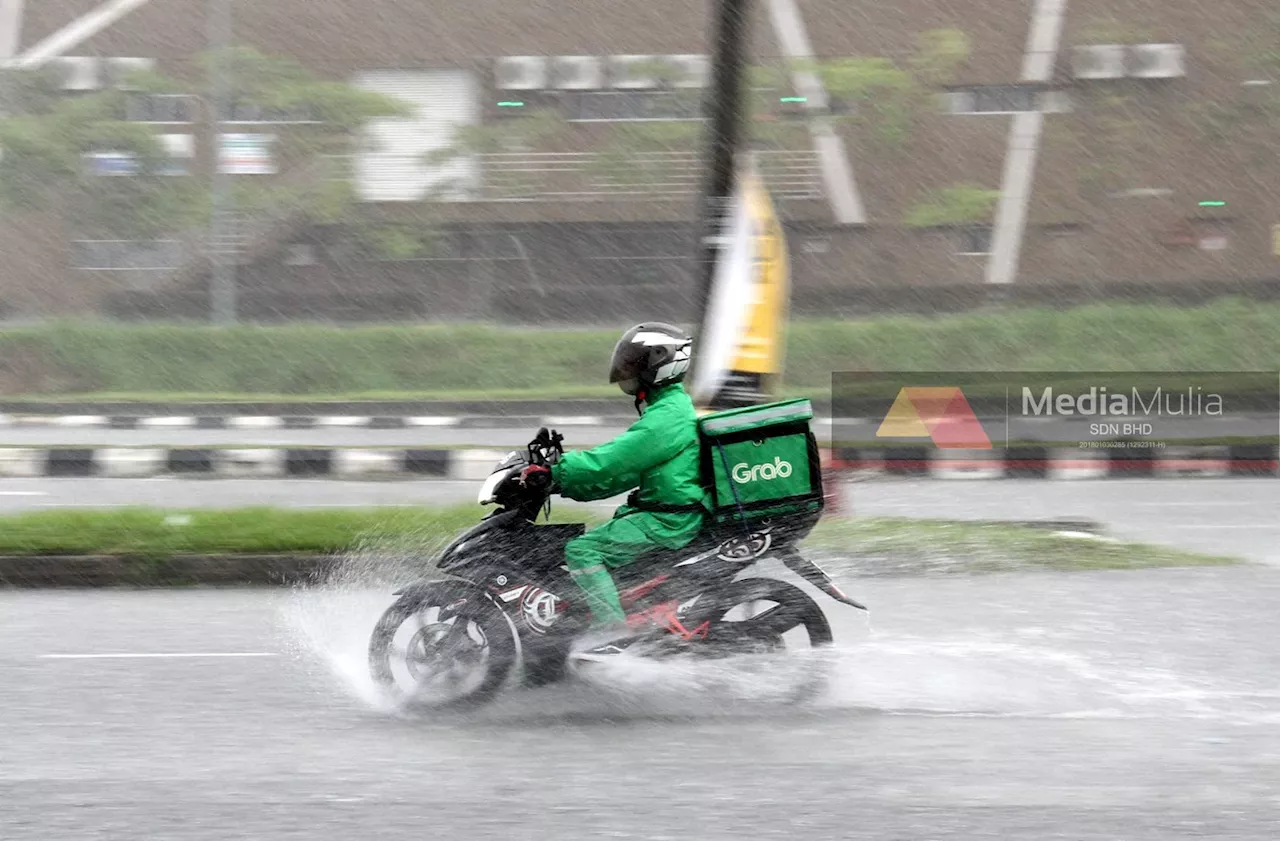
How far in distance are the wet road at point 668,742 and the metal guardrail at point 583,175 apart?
27.3m

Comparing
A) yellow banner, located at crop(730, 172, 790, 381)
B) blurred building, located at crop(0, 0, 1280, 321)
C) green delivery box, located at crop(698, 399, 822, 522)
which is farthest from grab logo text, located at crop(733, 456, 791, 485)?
blurred building, located at crop(0, 0, 1280, 321)

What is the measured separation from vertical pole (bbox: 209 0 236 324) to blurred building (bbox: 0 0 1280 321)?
598 mm

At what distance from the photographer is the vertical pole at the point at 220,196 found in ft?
107

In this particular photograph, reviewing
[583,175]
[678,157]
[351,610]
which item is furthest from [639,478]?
[583,175]

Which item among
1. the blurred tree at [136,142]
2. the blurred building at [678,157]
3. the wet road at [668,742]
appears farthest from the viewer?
the blurred building at [678,157]

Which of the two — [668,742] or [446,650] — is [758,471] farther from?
[446,650]

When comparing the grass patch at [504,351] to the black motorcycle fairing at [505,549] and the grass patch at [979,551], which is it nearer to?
the grass patch at [979,551]

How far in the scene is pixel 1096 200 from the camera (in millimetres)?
34688

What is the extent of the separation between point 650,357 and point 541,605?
105 cm

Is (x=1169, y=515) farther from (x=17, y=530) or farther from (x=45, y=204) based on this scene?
(x=45, y=204)

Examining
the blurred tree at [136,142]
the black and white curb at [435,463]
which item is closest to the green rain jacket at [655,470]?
the black and white curb at [435,463]

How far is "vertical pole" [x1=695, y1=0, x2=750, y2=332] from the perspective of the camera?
1095 centimetres

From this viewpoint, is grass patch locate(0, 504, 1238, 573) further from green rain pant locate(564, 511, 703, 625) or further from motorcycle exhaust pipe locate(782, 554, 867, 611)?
green rain pant locate(564, 511, 703, 625)

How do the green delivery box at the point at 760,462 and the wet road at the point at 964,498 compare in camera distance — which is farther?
the wet road at the point at 964,498
